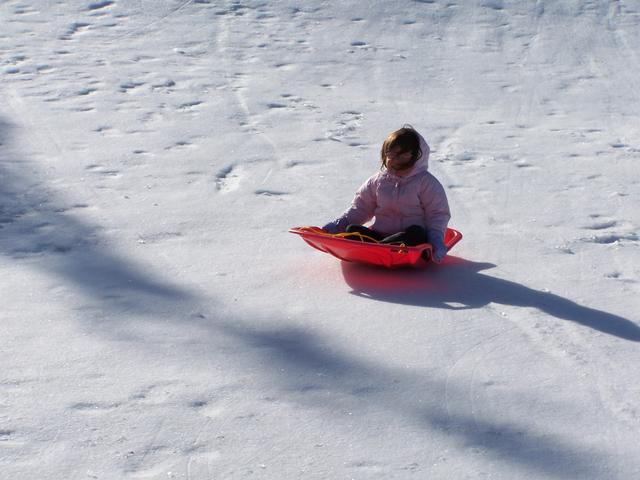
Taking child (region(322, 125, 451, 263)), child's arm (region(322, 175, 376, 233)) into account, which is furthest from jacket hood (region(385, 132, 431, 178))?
child's arm (region(322, 175, 376, 233))

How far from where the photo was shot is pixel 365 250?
13.6 feet

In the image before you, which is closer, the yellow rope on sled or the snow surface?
the snow surface

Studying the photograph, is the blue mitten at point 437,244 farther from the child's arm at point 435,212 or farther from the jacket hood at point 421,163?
the jacket hood at point 421,163

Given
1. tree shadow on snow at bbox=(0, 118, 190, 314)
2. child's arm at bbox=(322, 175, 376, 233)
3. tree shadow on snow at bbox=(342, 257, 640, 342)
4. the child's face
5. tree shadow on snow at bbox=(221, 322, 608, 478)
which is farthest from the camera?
child's arm at bbox=(322, 175, 376, 233)

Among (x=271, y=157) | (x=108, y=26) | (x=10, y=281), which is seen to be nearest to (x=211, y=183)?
(x=271, y=157)

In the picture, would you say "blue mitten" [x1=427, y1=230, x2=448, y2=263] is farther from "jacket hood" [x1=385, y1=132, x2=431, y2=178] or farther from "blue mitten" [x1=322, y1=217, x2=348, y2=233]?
"blue mitten" [x1=322, y1=217, x2=348, y2=233]

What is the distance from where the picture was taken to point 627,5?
9.98m

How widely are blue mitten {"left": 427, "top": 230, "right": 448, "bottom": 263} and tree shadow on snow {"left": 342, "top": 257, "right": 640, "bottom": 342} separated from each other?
104 mm

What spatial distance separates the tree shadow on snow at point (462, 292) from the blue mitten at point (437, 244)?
104 mm

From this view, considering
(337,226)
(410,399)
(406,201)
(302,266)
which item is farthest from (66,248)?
(410,399)

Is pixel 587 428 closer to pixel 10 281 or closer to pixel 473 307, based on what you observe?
pixel 473 307

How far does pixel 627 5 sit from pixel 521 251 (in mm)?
6340

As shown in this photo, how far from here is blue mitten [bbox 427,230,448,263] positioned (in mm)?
4230

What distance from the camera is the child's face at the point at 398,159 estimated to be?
421 centimetres
